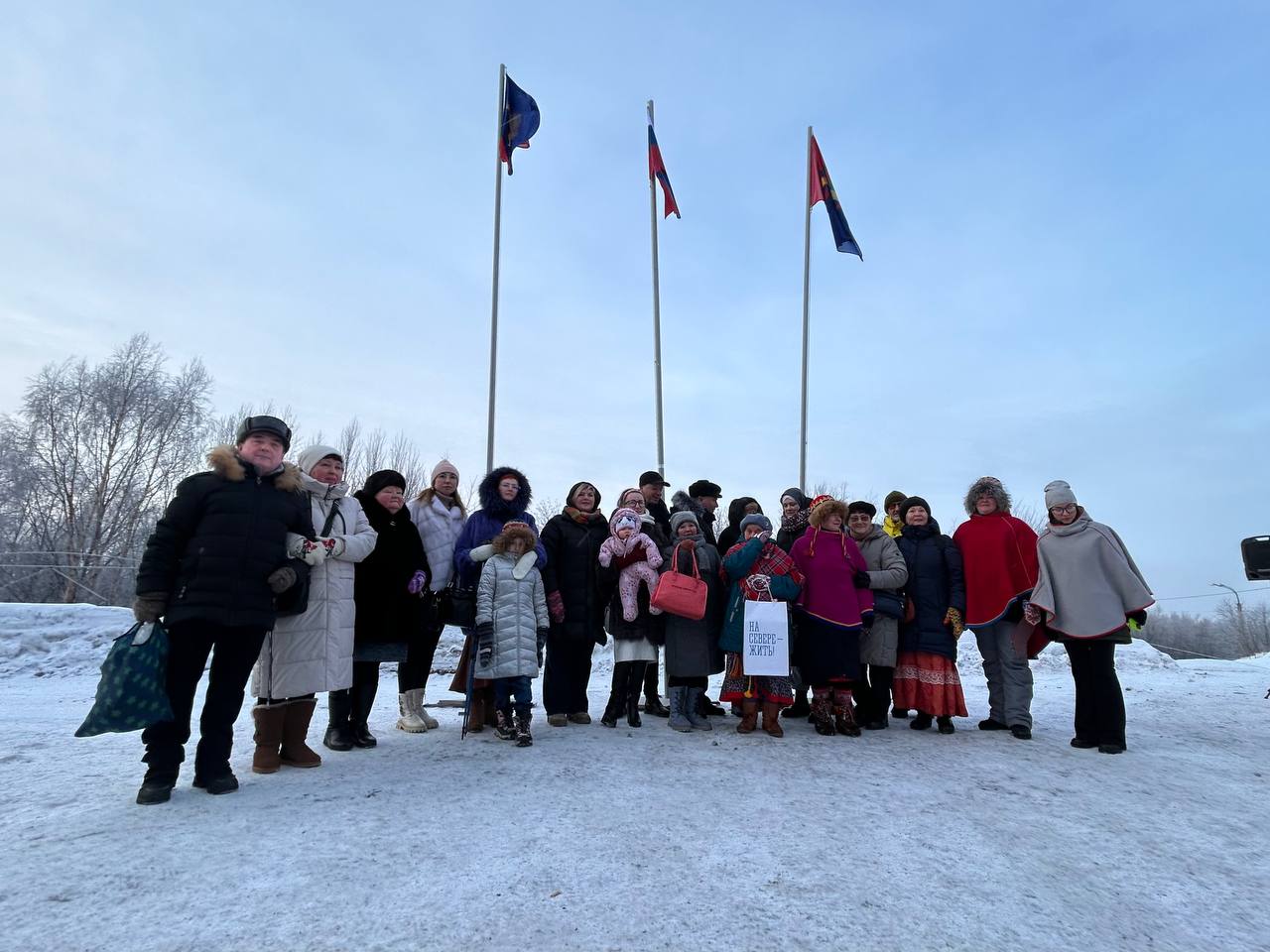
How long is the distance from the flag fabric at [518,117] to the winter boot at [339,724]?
979 centimetres

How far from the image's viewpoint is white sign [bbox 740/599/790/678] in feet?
18.6

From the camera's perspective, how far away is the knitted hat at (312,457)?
4.82 m

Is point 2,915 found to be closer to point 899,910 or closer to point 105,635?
point 899,910

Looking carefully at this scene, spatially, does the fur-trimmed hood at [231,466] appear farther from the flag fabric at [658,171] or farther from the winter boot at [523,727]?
the flag fabric at [658,171]

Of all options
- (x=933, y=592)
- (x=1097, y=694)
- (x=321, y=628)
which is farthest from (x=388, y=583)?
→ (x=1097, y=694)

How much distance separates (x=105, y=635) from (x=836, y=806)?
1237 cm

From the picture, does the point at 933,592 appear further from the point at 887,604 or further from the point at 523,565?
the point at 523,565

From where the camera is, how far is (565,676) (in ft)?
19.9

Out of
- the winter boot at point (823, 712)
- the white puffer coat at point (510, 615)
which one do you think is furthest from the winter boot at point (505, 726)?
the winter boot at point (823, 712)

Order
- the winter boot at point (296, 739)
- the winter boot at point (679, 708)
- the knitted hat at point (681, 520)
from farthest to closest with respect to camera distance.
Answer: the knitted hat at point (681, 520) → the winter boot at point (679, 708) → the winter boot at point (296, 739)

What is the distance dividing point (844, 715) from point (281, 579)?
4.48 metres

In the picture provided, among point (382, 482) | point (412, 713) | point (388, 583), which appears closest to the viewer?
point (388, 583)

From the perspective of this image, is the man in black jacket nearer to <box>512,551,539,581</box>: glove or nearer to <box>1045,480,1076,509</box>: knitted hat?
<box>512,551,539,581</box>: glove

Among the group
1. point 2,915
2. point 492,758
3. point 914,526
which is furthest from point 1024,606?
point 2,915
